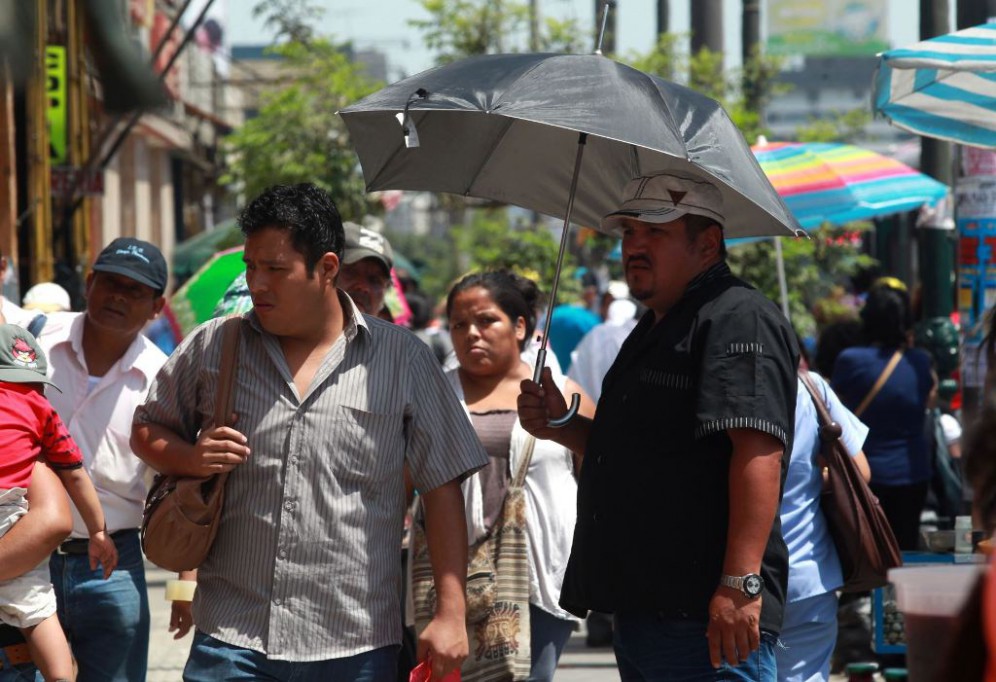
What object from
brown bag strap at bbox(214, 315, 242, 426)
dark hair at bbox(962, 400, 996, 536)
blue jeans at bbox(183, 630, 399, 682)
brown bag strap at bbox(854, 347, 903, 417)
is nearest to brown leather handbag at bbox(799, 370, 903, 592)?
blue jeans at bbox(183, 630, 399, 682)

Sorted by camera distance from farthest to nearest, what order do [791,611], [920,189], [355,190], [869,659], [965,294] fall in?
1. [355,190]
2. [920,189]
3. [965,294]
4. [869,659]
5. [791,611]

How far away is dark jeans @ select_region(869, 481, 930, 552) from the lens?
26.9ft

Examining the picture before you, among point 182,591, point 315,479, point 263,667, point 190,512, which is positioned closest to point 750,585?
point 315,479

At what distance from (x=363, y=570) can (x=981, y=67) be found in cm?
285

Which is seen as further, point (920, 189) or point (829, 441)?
point (920, 189)

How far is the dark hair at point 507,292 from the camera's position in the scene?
558 cm

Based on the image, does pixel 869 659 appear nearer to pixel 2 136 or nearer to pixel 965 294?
pixel 965 294

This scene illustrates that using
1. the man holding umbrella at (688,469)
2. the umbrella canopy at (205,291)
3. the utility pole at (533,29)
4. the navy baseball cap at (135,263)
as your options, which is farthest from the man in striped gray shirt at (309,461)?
the utility pole at (533,29)

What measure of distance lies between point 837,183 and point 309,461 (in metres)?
5.76

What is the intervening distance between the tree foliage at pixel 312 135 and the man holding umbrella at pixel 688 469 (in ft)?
55.4

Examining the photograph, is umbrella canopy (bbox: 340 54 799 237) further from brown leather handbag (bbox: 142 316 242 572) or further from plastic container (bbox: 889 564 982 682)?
plastic container (bbox: 889 564 982 682)

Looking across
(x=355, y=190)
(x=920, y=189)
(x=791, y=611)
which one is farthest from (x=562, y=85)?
(x=355, y=190)

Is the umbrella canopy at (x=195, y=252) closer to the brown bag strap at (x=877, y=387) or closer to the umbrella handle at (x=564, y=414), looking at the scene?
the brown bag strap at (x=877, y=387)

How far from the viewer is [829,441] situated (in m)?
4.85
